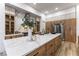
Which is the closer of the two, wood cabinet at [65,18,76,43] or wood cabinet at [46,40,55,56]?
wood cabinet at [65,18,76,43]

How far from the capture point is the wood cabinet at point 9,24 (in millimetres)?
1621

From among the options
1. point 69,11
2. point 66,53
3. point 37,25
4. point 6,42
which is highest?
point 69,11

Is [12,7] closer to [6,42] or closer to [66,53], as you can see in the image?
[6,42]

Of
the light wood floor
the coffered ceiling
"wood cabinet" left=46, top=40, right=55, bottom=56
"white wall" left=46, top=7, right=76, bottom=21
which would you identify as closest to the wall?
the coffered ceiling

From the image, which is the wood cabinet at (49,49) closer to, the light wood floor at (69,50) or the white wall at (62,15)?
the light wood floor at (69,50)

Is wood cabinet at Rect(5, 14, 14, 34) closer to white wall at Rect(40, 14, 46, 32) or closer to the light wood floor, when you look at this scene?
white wall at Rect(40, 14, 46, 32)

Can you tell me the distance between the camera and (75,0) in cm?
176

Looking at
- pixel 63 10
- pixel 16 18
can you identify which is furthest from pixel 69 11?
pixel 16 18

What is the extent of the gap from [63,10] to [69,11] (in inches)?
3.6

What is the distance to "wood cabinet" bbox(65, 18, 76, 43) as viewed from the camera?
1743mm

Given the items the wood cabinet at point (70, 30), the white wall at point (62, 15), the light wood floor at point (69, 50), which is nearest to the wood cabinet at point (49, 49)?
the light wood floor at point (69, 50)

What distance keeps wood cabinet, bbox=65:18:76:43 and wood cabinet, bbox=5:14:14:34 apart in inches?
32.2

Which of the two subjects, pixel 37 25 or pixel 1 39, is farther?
pixel 37 25

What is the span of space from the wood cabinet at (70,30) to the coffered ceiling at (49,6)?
23 centimetres
